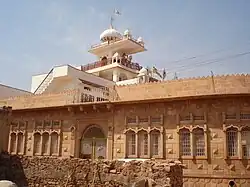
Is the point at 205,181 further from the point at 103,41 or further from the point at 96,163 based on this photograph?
the point at 103,41

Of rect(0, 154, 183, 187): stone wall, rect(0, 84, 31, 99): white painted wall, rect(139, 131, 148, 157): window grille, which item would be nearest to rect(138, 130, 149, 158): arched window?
rect(139, 131, 148, 157): window grille

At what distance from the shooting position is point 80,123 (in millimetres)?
21828

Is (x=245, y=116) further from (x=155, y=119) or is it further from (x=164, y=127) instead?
(x=155, y=119)

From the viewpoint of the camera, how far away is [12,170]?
17625mm

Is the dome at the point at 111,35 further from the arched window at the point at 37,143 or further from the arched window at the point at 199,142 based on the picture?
the arched window at the point at 199,142

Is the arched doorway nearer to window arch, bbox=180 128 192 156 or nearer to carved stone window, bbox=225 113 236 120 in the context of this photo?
window arch, bbox=180 128 192 156

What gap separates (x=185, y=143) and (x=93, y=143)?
627 centimetres

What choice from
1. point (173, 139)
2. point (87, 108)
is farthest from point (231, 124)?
point (87, 108)

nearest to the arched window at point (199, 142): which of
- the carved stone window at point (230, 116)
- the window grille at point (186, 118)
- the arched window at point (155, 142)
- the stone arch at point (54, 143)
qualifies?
the window grille at point (186, 118)

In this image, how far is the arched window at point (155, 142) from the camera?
744 inches

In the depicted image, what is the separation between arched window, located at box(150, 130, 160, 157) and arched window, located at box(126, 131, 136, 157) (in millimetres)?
1185

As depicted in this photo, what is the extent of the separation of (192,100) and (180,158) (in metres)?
3.27

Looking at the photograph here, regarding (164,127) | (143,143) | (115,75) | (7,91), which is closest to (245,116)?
(164,127)

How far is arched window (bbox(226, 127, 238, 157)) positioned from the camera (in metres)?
17.1
